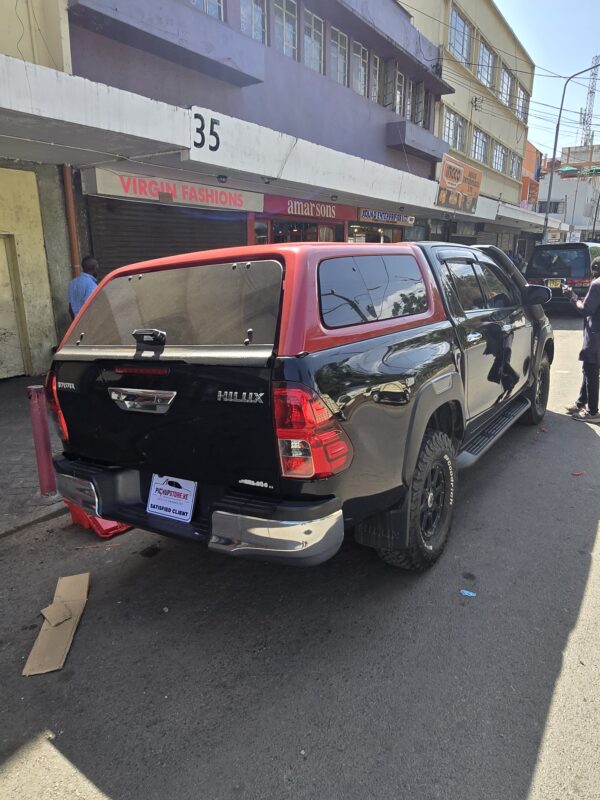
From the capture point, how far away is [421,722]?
7.25 ft

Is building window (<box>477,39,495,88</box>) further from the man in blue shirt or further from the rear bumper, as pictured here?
the rear bumper

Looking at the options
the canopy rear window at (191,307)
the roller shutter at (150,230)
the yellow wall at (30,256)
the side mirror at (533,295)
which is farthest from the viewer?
Answer: the roller shutter at (150,230)

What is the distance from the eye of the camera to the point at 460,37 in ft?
72.5

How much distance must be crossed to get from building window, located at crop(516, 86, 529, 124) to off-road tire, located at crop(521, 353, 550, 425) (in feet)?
106

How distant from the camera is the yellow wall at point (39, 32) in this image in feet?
22.7

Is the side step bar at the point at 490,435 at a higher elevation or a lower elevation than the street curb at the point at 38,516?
higher

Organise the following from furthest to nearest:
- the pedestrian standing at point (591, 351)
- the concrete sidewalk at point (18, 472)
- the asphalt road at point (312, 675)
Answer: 1. the pedestrian standing at point (591, 351)
2. the concrete sidewalk at point (18, 472)
3. the asphalt road at point (312, 675)

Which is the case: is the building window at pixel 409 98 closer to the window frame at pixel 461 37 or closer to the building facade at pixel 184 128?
the building facade at pixel 184 128

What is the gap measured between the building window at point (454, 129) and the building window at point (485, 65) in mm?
3062

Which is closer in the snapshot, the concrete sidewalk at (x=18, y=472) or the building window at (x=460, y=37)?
the concrete sidewalk at (x=18, y=472)

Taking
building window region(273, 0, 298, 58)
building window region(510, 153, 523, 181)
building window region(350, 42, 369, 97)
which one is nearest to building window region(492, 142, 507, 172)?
building window region(510, 153, 523, 181)

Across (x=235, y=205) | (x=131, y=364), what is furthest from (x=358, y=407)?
(x=235, y=205)

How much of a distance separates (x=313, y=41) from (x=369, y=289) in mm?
12953

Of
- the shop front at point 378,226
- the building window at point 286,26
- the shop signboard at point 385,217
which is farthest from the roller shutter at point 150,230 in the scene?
the shop front at point 378,226
